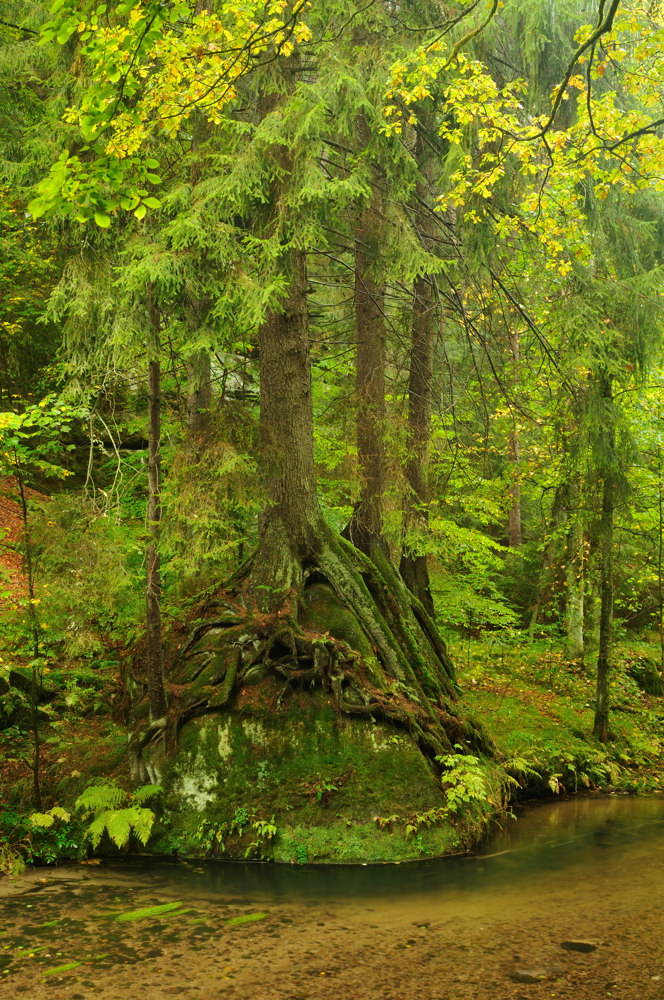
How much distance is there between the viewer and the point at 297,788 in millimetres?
7719

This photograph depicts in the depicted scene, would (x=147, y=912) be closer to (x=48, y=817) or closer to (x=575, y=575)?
(x=48, y=817)

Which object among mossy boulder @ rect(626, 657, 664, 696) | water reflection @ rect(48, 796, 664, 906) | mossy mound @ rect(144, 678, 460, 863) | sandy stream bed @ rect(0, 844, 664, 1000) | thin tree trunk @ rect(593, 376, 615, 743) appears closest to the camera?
sandy stream bed @ rect(0, 844, 664, 1000)

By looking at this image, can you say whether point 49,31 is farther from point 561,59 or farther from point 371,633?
point 561,59

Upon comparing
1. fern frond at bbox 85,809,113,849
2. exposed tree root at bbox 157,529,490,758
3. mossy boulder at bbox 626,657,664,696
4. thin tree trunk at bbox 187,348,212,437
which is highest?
thin tree trunk at bbox 187,348,212,437

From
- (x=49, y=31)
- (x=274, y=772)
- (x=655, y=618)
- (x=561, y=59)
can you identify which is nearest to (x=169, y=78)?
(x=49, y=31)

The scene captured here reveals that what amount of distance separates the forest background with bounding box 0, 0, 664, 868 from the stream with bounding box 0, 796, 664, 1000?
6.08 feet

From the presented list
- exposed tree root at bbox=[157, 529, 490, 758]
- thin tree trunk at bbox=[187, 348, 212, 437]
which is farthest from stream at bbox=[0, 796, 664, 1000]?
thin tree trunk at bbox=[187, 348, 212, 437]

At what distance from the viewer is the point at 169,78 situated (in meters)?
5.52

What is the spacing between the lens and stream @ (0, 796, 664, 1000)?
4.64 meters

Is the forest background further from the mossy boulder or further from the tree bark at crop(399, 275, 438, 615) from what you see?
the mossy boulder

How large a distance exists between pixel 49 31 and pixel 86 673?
22.5ft

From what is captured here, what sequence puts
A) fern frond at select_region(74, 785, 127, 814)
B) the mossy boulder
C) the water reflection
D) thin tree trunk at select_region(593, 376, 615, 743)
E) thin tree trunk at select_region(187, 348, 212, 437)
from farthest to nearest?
the mossy boulder < thin tree trunk at select_region(593, 376, 615, 743) < thin tree trunk at select_region(187, 348, 212, 437) < fern frond at select_region(74, 785, 127, 814) < the water reflection

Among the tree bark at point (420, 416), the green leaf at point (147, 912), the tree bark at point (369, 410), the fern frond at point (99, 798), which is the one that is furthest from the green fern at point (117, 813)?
the tree bark at point (420, 416)

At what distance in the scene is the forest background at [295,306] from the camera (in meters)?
7.39
